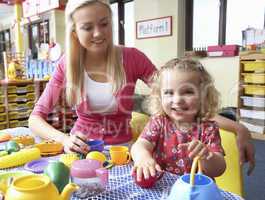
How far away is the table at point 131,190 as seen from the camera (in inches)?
22.2

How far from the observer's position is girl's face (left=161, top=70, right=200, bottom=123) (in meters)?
0.78

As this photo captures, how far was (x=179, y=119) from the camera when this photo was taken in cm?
81

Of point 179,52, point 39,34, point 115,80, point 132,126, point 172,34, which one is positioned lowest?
point 132,126

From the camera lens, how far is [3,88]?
255cm

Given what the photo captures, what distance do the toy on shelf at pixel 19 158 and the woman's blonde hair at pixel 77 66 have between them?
0.28 meters

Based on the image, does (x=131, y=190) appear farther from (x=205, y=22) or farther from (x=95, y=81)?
(x=205, y=22)

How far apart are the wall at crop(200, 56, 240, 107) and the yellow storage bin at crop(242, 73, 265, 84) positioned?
0.13 metres

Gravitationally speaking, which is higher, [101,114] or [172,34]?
[172,34]

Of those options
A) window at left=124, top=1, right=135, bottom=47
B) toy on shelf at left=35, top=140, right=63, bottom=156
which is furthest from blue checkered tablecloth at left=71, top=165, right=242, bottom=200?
window at left=124, top=1, right=135, bottom=47

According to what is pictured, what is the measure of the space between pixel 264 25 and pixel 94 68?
94.5 inches

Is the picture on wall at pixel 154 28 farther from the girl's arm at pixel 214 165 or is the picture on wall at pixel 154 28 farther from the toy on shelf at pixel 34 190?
the toy on shelf at pixel 34 190

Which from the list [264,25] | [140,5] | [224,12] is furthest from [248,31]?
[140,5]

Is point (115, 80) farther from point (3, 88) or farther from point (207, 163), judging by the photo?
point (3, 88)

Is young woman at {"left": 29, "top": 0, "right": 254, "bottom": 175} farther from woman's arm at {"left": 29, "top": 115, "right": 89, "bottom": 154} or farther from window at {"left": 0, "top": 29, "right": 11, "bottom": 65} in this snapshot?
window at {"left": 0, "top": 29, "right": 11, "bottom": 65}
